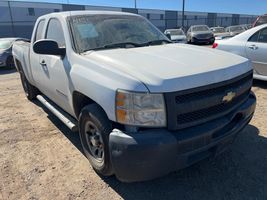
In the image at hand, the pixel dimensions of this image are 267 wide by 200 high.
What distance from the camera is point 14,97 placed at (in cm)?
706

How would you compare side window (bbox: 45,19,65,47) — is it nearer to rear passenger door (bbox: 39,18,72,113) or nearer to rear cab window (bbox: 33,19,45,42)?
rear passenger door (bbox: 39,18,72,113)

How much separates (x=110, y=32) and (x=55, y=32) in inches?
37.6

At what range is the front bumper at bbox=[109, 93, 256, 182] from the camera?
7.39 feet

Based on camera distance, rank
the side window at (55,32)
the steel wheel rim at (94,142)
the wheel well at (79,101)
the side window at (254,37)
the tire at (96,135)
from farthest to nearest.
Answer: the side window at (254,37), the side window at (55,32), the wheel well at (79,101), the steel wheel rim at (94,142), the tire at (96,135)

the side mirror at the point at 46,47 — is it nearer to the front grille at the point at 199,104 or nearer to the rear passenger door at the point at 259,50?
the front grille at the point at 199,104

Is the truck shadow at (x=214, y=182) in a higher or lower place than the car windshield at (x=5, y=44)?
lower

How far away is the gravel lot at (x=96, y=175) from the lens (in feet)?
9.22

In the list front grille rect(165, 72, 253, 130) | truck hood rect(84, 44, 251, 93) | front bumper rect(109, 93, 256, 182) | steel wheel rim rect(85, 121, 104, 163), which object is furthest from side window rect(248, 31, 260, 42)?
steel wheel rim rect(85, 121, 104, 163)

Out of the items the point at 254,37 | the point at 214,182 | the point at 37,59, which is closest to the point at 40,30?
the point at 37,59

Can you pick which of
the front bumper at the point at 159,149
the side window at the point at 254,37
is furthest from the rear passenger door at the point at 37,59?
the side window at the point at 254,37

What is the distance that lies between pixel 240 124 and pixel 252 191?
0.70 meters

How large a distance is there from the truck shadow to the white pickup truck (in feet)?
1.36

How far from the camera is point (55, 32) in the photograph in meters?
3.95

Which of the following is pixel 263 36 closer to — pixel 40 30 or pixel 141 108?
pixel 40 30
